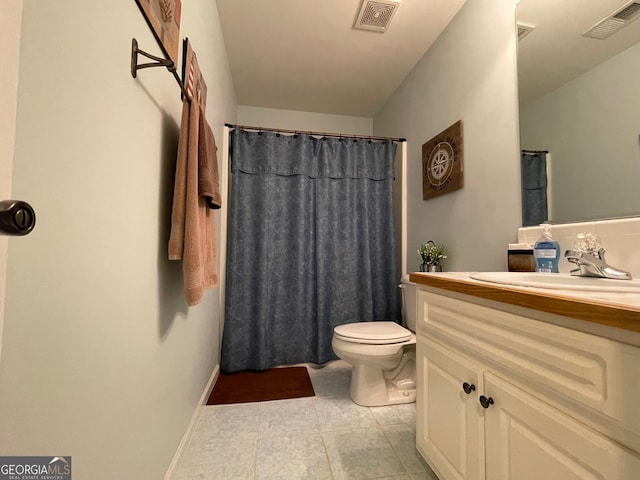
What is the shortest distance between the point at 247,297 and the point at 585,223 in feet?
6.06

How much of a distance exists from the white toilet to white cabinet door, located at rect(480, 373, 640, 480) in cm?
77

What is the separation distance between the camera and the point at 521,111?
4.00 feet

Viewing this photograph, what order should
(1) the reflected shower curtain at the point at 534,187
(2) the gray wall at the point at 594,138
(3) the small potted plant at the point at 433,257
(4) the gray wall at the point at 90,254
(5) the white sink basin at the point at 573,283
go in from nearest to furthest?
(4) the gray wall at the point at 90,254
(5) the white sink basin at the point at 573,283
(2) the gray wall at the point at 594,138
(1) the reflected shower curtain at the point at 534,187
(3) the small potted plant at the point at 433,257

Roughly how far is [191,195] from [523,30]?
1.60 m

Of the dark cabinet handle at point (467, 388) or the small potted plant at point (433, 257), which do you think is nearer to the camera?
the dark cabinet handle at point (467, 388)

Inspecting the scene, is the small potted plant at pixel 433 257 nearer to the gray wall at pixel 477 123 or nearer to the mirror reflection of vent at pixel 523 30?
the gray wall at pixel 477 123

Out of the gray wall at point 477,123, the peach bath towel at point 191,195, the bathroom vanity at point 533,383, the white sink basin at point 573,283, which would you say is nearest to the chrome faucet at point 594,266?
the white sink basin at point 573,283

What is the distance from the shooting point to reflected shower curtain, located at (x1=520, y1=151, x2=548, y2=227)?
1.15 metres

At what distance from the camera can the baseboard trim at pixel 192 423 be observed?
104cm

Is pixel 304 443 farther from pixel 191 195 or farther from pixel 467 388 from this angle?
A: pixel 191 195

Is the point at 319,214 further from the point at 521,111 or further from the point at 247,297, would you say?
the point at 521,111

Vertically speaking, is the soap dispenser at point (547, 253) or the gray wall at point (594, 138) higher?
the gray wall at point (594, 138)

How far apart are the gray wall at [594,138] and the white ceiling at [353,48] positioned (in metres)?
0.07

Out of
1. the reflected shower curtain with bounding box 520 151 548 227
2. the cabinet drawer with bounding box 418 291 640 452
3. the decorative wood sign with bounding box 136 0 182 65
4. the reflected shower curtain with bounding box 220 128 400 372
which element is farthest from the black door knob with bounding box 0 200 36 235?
the reflected shower curtain with bounding box 220 128 400 372
